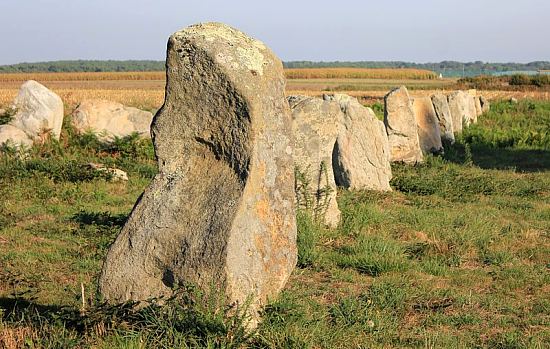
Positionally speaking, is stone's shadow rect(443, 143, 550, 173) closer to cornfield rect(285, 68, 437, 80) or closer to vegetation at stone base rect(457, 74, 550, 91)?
vegetation at stone base rect(457, 74, 550, 91)

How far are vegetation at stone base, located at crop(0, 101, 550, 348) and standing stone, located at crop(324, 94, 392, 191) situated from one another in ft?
1.73

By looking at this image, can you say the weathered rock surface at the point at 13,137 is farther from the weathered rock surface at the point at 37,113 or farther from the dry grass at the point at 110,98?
the dry grass at the point at 110,98

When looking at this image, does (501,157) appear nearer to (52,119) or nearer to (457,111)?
(457,111)

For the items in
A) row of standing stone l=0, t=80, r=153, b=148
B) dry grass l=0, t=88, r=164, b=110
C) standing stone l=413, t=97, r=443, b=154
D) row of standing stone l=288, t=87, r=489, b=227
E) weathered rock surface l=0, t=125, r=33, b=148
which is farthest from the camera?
dry grass l=0, t=88, r=164, b=110

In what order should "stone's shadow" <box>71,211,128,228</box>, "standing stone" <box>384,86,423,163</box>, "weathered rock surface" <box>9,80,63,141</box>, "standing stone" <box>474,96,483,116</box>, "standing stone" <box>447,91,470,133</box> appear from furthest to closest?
"standing stone" <box>474,96,483,116</box> < "standing stone" <box>447,91,470,133</box> < "standing stone" <box>384,86,423,163</box> < "weathered rock surface" <box>9,80,63,141</box> < "stone's shadow" <box>71,211,128,228</box>

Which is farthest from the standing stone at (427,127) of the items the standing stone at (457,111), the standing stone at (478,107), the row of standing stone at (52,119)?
the standing stone at (478,107)

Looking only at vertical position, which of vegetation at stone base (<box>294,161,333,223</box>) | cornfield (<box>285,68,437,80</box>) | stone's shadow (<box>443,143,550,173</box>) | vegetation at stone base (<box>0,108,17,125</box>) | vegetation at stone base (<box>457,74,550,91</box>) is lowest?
cornfield (<box>285,68,437,80</box>)

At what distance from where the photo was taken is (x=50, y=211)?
421 inches

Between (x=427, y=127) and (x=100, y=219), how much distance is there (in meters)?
11.4

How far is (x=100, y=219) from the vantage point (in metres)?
9.87

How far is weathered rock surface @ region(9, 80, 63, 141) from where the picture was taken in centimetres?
1599

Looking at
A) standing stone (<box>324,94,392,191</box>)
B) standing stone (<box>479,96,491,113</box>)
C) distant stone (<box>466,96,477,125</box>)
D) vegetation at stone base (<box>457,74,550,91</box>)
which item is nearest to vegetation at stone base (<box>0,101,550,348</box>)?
standing stone (<box>324,94,392,191</box>)

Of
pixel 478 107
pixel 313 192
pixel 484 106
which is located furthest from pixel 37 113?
pixel 484 106

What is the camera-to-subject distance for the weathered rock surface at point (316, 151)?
396 inches
